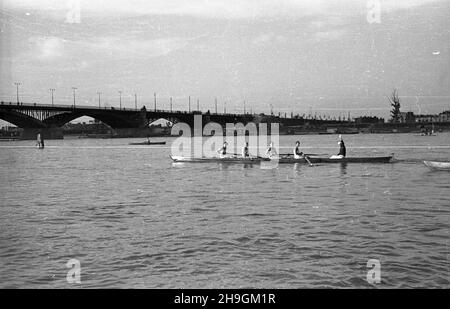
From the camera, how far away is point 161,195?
86.0 feet

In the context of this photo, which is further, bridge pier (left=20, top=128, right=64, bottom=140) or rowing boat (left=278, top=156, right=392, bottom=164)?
bridge pier (left=20, top=128, right=64, bottom=140)

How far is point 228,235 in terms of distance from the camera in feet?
51.7

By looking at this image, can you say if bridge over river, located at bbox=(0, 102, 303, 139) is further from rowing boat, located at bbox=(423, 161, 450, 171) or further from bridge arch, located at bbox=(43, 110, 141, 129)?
rowing boat, located at bbox=(423, 161, 450, 171)

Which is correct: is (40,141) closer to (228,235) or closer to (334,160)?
(334,160)

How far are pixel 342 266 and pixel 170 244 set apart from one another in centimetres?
500

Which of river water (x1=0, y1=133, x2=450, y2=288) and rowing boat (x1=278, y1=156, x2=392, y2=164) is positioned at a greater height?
rowing boat (x1=278, y1=156, x2=392, y2=164)

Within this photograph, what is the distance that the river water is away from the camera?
38.1 ft

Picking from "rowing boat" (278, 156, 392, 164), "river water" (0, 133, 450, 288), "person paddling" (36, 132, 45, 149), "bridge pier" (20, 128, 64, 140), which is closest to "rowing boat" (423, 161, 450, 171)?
"rowing boat" (278, 156, 392, 164)

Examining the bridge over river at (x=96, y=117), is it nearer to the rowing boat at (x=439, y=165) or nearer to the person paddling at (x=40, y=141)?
the person paddling at (x=40, y=141)

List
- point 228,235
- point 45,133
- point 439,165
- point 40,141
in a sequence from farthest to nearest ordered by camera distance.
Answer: point 45,133
point 40,141
point 439,165
point 228,235

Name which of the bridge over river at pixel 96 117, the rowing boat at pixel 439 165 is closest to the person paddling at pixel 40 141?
the bridge over river at pixel 96 117

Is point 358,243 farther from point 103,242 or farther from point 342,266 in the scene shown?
point 103,242

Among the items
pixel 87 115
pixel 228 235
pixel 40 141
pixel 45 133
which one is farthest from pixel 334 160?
pixel 45 133
